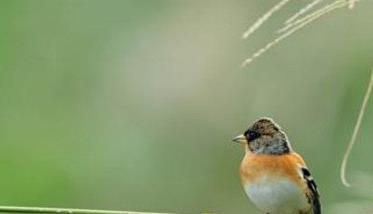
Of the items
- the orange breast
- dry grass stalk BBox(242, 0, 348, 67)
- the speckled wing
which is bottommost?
the speckled wing

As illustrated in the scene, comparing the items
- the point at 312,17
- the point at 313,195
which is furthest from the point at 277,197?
the point at 312,17

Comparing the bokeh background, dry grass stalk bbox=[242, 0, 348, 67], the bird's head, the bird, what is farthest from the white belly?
the bokeh background

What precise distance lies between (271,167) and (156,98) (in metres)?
2.25

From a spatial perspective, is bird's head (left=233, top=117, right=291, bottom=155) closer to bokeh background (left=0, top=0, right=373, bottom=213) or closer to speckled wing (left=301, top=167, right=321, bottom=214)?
speckled wing (left=301, top=167, right=321, bottom=214)

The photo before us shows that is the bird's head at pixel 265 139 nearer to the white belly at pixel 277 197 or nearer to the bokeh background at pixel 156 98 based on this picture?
the white belly at pixel 277 197

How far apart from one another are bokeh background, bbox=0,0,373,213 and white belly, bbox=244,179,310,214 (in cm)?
138

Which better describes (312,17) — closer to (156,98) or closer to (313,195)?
(313,195)

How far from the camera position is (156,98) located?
5551 mm

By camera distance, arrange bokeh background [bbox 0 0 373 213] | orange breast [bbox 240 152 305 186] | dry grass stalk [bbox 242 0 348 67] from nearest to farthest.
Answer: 1. dry grass stalk [bbox 242 0 348 67]
2. orange breast [bbox 240 152 305 186]
3. bokeh background [bbox 0 0 373 213]

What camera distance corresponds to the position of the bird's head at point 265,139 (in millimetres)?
3387

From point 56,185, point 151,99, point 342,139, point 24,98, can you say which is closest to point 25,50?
point 24,98

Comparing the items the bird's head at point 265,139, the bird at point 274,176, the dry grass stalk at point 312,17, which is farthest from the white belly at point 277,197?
the dry grass stalk at point 312,17

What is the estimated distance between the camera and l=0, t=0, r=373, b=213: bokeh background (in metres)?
4.99

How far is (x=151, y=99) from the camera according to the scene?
18.5 feet
